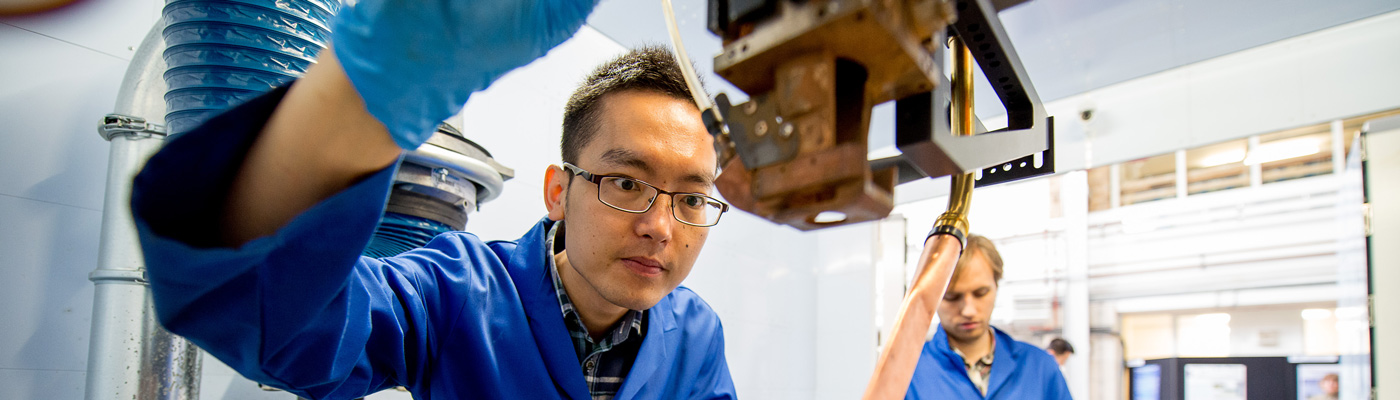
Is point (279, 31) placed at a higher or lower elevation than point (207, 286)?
higher

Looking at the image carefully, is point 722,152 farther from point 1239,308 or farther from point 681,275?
point 1239,308

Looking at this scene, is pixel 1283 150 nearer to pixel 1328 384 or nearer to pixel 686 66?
pixel 1328 384

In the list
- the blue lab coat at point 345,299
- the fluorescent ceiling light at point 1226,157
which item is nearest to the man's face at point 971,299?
the blue lab coat at point 345,299

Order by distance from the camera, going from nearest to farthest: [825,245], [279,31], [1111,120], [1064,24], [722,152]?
[722,152]
[279,31]
[1064,24]
[1111,120]
[825,245]

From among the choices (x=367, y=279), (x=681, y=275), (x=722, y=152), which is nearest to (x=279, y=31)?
(x=367, y=279)

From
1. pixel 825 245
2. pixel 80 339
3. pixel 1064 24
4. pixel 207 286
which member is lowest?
pixel 80 339

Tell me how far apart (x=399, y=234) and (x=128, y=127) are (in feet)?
1.74

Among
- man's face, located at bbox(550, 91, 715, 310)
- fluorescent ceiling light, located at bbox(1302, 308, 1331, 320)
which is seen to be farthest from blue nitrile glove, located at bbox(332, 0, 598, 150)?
fluorescent ceiling light, located at bbox(1302, 308, 1331, 320)

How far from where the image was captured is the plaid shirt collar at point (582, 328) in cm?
120

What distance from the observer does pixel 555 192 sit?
1.28 m

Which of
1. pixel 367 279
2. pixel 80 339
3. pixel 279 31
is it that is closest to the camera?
pixel 367 279

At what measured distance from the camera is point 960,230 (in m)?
0.70

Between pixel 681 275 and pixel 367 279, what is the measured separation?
418mm

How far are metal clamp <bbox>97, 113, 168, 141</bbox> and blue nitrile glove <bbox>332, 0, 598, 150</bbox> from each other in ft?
4.09
